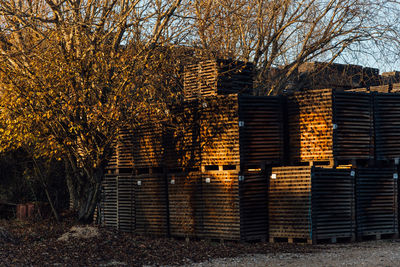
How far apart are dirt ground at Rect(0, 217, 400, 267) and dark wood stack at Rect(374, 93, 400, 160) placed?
2083 millimetres

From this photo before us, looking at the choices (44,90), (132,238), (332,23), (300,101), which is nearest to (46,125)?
(44,90)

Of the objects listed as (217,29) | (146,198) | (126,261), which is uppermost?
(217,29)

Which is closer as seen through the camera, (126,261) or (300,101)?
(126,261)

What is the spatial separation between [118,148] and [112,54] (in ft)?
10.5

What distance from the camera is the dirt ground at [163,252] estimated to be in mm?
10422

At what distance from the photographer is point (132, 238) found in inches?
515

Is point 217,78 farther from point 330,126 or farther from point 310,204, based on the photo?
point 310,204

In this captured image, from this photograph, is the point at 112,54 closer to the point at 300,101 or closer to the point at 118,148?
the point at 118,148

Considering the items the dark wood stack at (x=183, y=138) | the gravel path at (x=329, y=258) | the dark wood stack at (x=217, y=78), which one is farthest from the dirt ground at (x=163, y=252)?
the dark wood stack at (x=217, y=78)

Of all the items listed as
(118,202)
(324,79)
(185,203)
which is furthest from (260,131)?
(324,79)

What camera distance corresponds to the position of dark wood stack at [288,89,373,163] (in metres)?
12.9

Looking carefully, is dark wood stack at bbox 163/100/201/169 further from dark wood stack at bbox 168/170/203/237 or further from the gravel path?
the gravel path

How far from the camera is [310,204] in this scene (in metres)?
12.5

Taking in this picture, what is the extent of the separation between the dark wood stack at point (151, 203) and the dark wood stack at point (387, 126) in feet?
17.2
